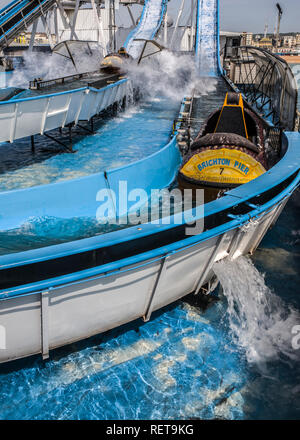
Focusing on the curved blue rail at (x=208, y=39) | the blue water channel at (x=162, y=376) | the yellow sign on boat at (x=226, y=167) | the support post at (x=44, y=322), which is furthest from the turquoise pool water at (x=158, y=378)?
the curved blue rail at (x=208, y=39)

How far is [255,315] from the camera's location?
4859 mm

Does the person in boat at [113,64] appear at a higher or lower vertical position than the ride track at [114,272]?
higher

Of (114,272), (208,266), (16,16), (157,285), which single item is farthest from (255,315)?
(16,16)

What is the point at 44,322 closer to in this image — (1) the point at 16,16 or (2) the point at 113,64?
(2) the point at 113,64

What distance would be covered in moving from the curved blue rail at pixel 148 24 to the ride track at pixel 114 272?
21602 mm

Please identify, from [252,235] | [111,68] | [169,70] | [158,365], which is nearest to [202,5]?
[169,70]

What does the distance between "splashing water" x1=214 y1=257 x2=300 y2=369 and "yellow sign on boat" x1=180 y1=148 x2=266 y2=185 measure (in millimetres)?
2622

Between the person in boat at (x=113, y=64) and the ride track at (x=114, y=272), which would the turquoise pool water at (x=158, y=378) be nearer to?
the ride track at (x=114, y=272)

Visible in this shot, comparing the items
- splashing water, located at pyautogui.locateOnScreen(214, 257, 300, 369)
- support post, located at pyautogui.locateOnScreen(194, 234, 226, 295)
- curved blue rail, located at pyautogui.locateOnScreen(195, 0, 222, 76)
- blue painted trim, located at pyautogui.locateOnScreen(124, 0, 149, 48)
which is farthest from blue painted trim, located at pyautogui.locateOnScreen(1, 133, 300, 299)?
blue painted trim, located at pyautogui.locateOnScreen(124, 0, 149, 48)

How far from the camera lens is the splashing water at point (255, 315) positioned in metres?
4.36

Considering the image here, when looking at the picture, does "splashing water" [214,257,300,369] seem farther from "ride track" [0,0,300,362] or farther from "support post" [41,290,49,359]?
"support post" [41,290,49,359]

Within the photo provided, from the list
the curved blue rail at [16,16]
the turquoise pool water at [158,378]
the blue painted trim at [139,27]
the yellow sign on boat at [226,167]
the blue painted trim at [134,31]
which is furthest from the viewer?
the blue painted trim at [139,27]

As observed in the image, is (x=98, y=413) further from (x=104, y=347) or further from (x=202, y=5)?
(x=202, y=5)

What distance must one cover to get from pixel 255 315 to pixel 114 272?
2277 mm
